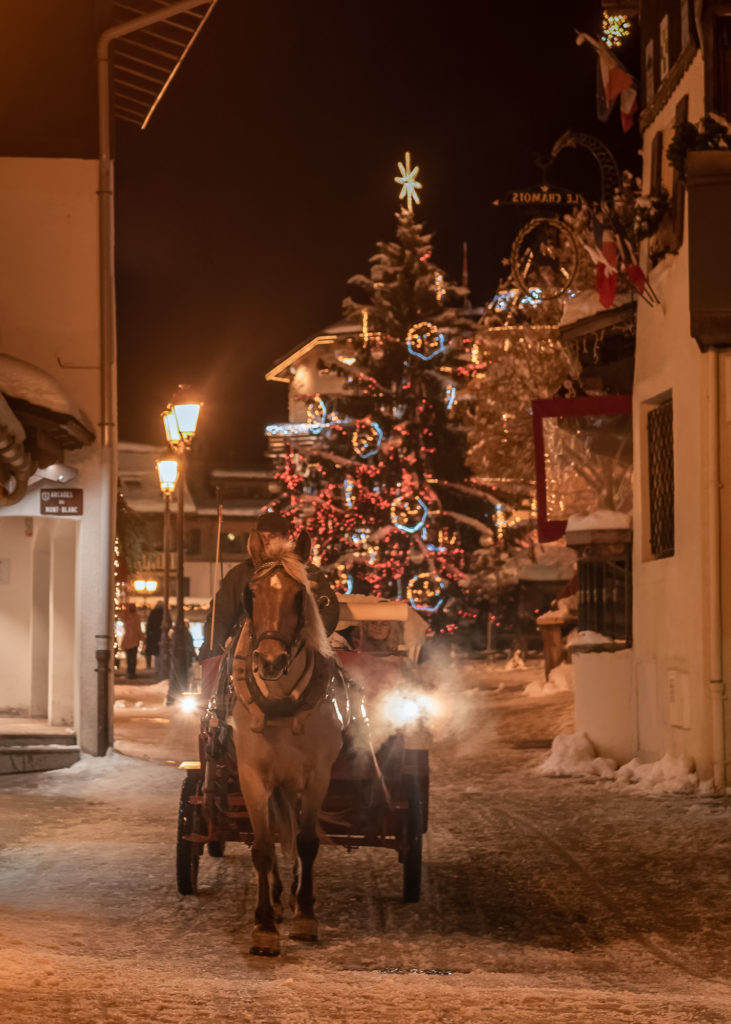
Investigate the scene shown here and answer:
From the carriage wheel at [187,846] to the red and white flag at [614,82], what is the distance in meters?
12.4

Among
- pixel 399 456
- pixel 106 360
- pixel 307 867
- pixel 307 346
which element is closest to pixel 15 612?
pixel 106 360

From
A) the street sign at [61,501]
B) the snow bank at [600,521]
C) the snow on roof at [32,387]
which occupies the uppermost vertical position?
the snow on roof at [32,387]

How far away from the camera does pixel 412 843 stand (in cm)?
931

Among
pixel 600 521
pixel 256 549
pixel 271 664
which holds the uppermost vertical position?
pixel 600 521

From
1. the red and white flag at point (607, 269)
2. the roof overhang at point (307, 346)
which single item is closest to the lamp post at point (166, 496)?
the red and white flag at point (607, 269)

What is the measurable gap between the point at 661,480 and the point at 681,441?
1542 mm

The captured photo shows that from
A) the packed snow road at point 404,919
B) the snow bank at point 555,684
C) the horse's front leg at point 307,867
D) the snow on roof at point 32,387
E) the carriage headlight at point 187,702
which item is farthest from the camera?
the snow bank at point 555,684

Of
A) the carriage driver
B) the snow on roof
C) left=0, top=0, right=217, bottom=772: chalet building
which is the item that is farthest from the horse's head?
left=0, top=0, right=217, bottom=772: chalet building

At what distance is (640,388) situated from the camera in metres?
18.5

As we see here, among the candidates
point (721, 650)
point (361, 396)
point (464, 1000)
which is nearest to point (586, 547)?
point (721, 650)

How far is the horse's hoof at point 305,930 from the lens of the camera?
798 cm

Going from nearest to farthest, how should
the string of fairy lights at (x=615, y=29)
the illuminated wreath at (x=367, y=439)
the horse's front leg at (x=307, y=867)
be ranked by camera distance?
the horse's front leg at (x=307, y=867) < the string of fairy lights at (x=615, y=29) < the illuminated wreath at (x=367, y=439)

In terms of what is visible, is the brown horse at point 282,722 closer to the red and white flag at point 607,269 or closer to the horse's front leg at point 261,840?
the horse's front leg at point 261,840

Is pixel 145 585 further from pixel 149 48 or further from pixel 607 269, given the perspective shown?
pixel 607 269
